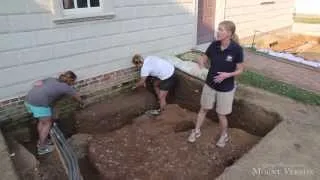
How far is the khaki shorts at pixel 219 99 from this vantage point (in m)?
4.42

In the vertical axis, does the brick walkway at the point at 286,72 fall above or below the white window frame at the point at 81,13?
below

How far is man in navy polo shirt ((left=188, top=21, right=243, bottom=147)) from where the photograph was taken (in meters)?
4.11

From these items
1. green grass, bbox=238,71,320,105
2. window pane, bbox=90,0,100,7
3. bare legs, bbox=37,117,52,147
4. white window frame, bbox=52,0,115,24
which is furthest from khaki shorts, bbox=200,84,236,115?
window pane, bbox=90,0,100,7

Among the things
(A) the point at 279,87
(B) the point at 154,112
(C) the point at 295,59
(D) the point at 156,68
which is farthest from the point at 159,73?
(C) the point at 295,59

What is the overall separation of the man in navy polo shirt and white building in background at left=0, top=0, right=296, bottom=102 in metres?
2.35

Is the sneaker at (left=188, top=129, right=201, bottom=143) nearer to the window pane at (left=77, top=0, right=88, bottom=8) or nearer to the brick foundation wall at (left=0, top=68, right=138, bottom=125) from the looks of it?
the brick foundation wall at (left=0, top=68, right=138, bottom=125)

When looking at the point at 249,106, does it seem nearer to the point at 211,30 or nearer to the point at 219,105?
the point at 219,105

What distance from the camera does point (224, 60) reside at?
13.9 ft

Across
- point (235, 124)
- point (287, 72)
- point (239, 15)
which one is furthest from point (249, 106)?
point (239, 15)

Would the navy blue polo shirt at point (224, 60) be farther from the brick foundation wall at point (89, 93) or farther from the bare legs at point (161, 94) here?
the brick foundation wall at point (89, 93)

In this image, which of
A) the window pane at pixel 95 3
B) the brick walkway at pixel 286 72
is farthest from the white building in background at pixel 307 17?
the window pane at pixel 95 3

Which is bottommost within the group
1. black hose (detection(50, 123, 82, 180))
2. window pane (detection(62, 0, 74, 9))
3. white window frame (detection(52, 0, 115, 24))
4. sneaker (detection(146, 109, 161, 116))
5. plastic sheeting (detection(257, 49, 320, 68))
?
sneaker (detection(146, 109, 161, 116))

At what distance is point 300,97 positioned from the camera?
5.70 metres

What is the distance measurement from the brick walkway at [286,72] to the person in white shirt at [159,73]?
6.87ft
